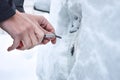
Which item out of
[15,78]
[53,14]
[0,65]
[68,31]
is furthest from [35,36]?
[0,65]

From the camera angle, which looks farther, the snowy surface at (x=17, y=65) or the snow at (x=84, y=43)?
the snowy surface at (x=17, y=65)

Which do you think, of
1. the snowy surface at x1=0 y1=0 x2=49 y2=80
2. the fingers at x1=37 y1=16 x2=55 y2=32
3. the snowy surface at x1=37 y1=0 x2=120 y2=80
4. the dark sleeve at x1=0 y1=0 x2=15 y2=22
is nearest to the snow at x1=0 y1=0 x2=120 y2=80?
the snowy surface at x1=37 y1=0 x2=120 y2=80

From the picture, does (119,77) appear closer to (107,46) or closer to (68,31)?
(107,46)

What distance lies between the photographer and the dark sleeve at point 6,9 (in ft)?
3.49

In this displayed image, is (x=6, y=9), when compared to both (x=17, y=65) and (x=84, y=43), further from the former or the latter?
(x=17, y=65)

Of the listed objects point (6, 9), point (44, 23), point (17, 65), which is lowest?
point (17, 65)

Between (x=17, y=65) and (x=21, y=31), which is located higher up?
(x=21, y=31)

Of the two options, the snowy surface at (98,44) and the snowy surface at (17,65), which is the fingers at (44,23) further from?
the snowy surface at (17,65)

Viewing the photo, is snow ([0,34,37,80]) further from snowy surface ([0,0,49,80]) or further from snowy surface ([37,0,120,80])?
snowy surface ([37,0,120,80])

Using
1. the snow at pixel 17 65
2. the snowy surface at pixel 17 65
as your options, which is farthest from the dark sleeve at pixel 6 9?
the snow at pixel 17 65

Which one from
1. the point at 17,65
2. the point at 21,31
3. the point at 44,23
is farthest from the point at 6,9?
the point at 17,65

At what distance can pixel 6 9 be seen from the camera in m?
1.08

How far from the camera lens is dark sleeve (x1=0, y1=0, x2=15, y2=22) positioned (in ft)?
3.49

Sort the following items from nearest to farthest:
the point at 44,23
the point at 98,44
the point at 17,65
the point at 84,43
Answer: the point at 98,44, the point at 84,43, the point at 44,23, the point at 17,65
